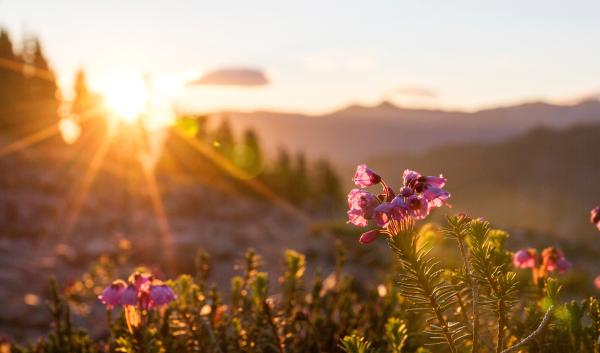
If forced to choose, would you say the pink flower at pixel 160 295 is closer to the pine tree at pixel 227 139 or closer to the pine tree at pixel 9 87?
the pine tree at pixel 227 139

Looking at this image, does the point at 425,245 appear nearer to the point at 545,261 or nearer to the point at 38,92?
the point at 545,261

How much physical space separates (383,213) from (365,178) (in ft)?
1.32

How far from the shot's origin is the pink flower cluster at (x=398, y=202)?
8.24 feet

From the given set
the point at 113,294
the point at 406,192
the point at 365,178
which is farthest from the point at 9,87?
the point at 406,192

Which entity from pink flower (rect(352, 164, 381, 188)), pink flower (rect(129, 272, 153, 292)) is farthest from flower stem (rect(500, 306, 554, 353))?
pink flower (rect(129, 272, 153, 292))

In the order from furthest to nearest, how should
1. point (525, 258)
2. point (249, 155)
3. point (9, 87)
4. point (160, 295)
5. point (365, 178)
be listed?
point (249, 155), point (9, 87), point (525, 258), point (160, 295), point (365, 178)

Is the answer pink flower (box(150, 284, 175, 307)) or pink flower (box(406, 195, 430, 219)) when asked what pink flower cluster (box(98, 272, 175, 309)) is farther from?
pink flower (box(406, 195, 430, 219))

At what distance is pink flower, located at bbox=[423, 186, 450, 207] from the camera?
2.59m

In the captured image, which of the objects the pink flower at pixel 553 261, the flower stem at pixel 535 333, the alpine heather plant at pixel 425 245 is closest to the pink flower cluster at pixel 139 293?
the alpine heather plant at pixel 425 245

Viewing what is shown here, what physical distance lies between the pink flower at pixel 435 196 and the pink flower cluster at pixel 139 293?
186 cm

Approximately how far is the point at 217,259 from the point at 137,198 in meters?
17.7

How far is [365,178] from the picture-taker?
9.46ft

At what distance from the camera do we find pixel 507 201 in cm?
19938

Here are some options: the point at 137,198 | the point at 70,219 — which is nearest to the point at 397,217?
the point at 70,219
